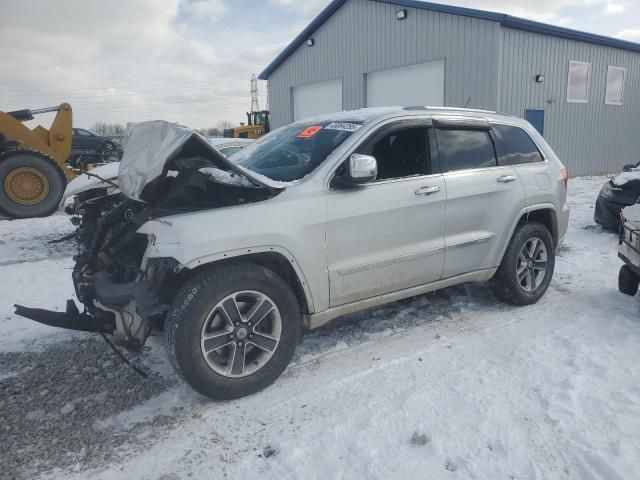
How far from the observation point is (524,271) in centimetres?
472

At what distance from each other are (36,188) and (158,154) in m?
7.45

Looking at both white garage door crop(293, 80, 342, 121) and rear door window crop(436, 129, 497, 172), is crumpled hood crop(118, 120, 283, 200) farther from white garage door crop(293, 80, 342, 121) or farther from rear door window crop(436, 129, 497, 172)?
white garage door crop(293, 80, 342, 121)

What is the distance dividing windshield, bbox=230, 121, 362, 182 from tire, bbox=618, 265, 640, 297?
3201 millimetres

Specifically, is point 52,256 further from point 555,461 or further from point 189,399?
point 555,461

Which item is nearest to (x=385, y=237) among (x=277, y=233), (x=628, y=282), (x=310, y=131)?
(x=277, y=233)

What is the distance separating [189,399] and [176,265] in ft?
3.14

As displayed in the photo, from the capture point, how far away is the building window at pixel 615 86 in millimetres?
17672

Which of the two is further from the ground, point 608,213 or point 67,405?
point 608,213

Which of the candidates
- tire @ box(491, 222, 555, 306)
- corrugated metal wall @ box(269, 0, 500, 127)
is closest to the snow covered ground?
tire @ box(491, 222, 555, 306)

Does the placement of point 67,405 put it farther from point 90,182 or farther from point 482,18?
point 482,18

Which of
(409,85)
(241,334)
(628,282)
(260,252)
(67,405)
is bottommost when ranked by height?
(67,405)

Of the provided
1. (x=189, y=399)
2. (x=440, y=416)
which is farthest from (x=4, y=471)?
(x=440, y=416)

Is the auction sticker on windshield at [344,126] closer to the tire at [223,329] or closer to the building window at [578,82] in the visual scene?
the tire at [223,329]

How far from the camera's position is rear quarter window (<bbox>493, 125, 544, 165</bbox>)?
4.59m
